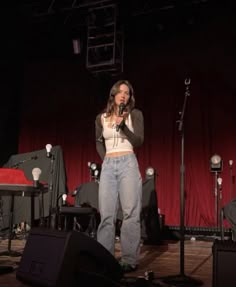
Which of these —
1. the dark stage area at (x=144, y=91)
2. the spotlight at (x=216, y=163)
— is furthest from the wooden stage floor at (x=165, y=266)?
the spotlight at (x=216, y=163)

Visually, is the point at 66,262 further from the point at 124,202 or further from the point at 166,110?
the point at 166,110

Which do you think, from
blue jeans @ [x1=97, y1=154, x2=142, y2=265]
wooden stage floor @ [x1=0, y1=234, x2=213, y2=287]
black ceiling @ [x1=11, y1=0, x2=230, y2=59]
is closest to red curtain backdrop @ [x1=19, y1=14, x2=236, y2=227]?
black ceiling @ [x1=11, y1=0, x2=230, y2=59]

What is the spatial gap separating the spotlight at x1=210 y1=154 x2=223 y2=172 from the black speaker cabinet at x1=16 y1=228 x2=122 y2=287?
16.2ft

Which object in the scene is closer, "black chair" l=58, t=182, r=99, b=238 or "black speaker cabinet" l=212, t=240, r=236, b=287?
"black speaker cabinet" l=212, t=240, r=236, b=287

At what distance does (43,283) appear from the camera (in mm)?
1956

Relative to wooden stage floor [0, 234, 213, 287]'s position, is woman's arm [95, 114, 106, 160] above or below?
above

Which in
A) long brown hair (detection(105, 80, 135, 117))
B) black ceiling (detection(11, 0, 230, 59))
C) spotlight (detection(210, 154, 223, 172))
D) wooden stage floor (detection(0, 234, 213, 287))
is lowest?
wooden stage floor (detection(0, 234, 213, 287))

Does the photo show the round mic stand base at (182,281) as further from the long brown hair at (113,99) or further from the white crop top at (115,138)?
the long brown hair at (113,99)

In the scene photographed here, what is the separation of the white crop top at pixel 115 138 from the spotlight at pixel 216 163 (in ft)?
13.7

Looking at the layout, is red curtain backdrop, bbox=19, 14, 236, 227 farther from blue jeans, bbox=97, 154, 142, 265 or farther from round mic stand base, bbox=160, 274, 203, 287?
round mic stand base, bbox=160, 274, 203, 287

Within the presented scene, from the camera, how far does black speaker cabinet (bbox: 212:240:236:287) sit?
1.84 meters

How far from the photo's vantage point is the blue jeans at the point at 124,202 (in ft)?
9.57

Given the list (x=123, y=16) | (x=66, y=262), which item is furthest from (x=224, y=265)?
(x=123, y=16)

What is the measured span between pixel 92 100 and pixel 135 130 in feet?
19.1
